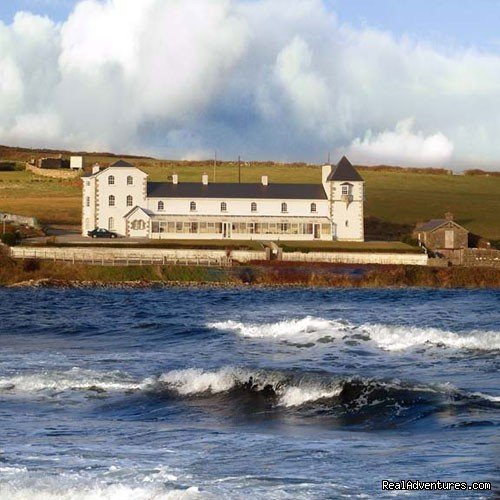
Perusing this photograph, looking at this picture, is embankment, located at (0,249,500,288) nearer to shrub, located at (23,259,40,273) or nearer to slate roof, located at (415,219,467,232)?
shrub, located at (23,259,40,273)

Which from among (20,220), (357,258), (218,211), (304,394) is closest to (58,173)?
(20,220)

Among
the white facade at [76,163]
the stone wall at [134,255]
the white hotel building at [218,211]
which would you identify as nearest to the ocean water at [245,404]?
the stone wall at [134,255]

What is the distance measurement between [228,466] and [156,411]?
7314mm

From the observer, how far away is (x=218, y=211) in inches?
3738

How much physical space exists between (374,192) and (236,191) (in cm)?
3902

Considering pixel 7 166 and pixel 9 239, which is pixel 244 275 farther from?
pixel 7 166

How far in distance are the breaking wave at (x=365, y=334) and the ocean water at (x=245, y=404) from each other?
0.33 feet

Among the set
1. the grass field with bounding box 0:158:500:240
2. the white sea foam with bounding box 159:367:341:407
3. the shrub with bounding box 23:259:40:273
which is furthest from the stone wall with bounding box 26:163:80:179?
the white sea foam with bounding box 159:367:341:407

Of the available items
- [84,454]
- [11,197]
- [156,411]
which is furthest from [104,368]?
[11,197]

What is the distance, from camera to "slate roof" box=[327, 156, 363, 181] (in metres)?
95.9

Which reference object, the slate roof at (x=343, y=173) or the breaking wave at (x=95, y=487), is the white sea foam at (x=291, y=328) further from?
the slate roof at (x=343, y=173)

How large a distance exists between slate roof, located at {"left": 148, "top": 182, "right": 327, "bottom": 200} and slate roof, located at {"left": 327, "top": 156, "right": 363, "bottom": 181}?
176cm

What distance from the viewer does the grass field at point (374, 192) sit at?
113938 millimetres

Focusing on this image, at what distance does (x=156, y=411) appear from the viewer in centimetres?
2897
